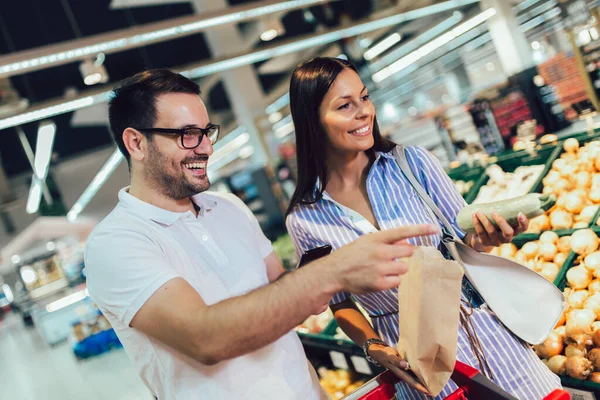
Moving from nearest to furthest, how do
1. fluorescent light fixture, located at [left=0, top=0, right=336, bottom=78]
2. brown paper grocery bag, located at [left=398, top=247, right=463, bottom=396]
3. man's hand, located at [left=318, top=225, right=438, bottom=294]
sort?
1. man's hand, located at [left=318, top=225, right=438, bottom=294]
2. brown paper grocery bag, located at [left=398, top=247, right=463, bottom=396]
3. fluorescent light fixture, located at [left=0, top=0, right=336, bottom=78]

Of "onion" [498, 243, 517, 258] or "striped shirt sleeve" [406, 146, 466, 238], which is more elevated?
"striped shirt sleeve" [406, 146, 466, 238]

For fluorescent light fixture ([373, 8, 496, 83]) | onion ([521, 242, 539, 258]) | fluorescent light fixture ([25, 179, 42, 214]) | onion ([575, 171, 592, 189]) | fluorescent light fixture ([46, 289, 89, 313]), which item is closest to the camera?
onion ([521, 242, 539, 258])

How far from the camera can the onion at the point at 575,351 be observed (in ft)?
6.28

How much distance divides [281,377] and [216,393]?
0.18 m

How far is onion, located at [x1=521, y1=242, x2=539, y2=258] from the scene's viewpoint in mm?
2602

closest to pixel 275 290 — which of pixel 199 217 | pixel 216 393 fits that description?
pixel 216 393

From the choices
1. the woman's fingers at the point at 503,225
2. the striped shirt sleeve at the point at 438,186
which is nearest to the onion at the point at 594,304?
the striped shirt sleeve at the point at 438,186

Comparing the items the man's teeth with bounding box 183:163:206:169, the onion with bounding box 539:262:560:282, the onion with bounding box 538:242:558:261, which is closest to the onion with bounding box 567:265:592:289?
the onion with bounding box 539:262:560:282

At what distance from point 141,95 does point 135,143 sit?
0.13 m

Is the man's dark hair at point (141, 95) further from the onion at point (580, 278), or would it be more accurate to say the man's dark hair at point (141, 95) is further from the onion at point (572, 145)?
the onion at point (572, 145)

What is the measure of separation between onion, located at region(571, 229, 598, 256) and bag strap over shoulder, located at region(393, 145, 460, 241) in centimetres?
125

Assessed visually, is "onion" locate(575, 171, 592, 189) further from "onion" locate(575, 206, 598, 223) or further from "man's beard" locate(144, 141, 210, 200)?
"man's beard" locate(144, 141, 210, 200)

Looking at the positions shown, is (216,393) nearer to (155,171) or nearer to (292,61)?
(155,171)

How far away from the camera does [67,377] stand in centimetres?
738
